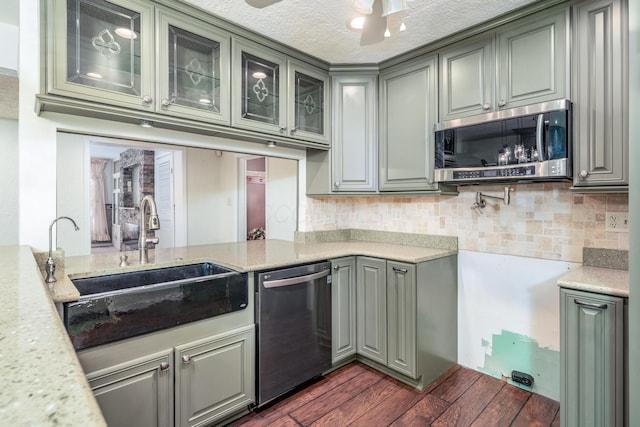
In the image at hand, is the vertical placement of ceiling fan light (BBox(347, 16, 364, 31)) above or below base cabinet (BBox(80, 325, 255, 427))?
above

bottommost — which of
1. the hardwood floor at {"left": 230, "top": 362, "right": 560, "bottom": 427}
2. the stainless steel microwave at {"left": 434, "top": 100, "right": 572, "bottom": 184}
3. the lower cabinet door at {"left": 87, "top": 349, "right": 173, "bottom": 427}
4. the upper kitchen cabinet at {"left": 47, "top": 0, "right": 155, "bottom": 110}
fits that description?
the hardwood floor at {"left": 230, "top": 362, "right": 560, "bottom": 427}

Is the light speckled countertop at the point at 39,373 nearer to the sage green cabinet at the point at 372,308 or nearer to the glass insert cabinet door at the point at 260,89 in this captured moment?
the glass insert cabinet door at the point at 260,89

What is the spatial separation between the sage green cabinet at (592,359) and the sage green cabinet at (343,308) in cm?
126

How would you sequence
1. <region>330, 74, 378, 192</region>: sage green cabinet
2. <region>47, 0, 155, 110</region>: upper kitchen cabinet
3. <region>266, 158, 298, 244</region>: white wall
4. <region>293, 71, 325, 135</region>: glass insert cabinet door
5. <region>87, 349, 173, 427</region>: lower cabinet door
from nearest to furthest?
1. <region>87, 349, 173, 427</region>: lower cabinet door
2. <region>47, 0, 155, 110</region>: upper kitchen cabinet
3. <region>293, 71, 325, 135</region>: glass insert cabinet door
4. <region>330, 74, 378, 192</region>: sage green cabinet
5. <region>266, 158, 298, 244</region>: white wall

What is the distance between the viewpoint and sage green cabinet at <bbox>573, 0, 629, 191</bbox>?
158cm

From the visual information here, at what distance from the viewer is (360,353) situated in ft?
8.05

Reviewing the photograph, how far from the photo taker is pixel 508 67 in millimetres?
1965

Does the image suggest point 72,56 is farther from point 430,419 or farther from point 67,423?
point 430,419

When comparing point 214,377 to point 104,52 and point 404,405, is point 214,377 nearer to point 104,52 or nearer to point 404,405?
point 404,405

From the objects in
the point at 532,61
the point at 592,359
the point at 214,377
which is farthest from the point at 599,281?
the point at 214,377

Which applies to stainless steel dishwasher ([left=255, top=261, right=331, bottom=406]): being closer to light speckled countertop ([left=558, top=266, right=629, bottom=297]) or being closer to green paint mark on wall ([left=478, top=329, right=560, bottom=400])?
green paint mark on wall ([left=478, top=329, right=560, bottom=400])

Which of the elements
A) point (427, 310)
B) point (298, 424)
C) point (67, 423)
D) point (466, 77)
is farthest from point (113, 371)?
Result: point (466, 77)

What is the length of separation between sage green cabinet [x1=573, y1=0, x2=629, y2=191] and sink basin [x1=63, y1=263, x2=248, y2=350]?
6.25 ft

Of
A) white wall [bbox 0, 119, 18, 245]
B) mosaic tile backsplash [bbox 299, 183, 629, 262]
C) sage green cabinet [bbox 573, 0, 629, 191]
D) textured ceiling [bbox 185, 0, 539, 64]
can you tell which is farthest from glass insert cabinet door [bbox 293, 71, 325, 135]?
white wall [bbox 0, 119, 18, 245]
